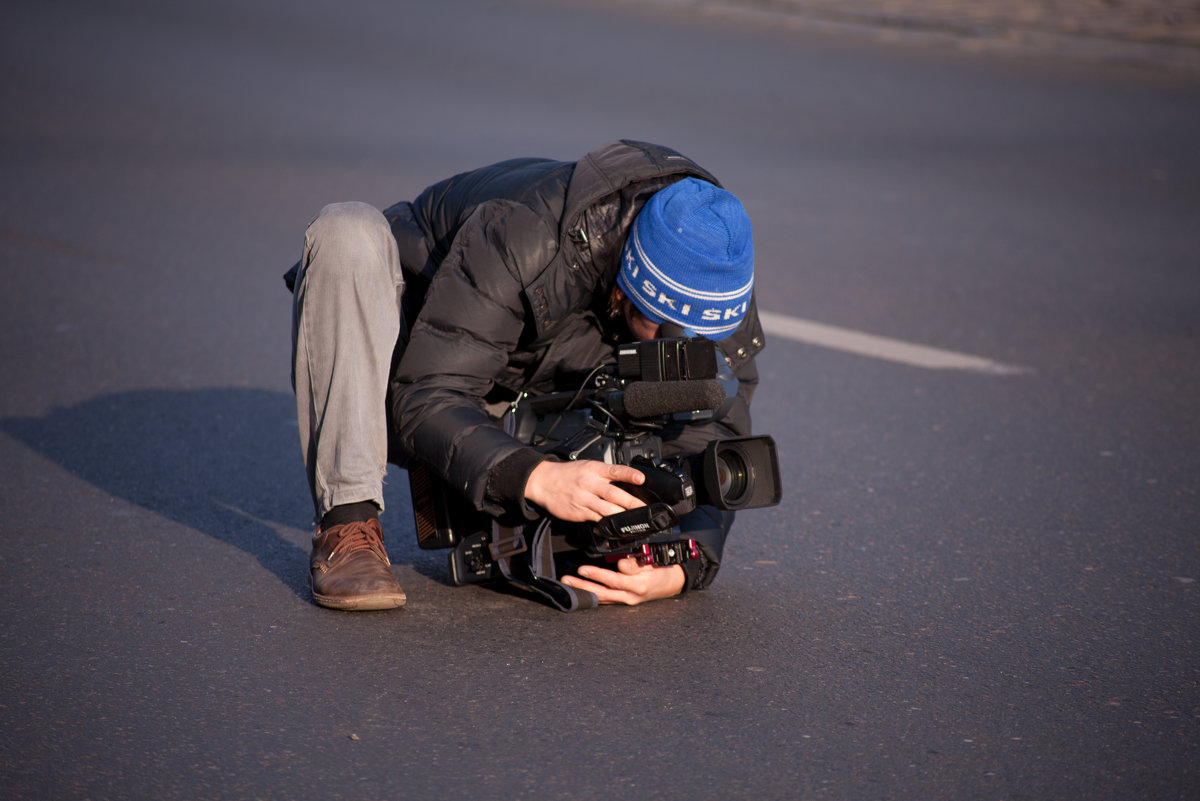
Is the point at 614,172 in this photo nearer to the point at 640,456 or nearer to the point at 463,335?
the point at 463,335

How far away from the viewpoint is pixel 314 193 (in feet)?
24.7

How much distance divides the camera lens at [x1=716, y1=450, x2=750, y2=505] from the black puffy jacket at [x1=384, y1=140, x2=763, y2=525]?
0.38 meters

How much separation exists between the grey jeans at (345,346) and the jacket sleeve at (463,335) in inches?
2.9

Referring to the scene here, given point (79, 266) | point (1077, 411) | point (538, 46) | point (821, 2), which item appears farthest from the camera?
point (821, 2)

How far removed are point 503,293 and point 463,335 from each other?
0.14m

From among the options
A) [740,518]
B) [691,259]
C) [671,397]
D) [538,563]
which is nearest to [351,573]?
[538,563]

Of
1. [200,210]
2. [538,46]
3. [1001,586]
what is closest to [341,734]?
[1001,586]

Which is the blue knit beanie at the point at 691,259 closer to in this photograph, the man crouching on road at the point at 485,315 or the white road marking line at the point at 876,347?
the man crouching on road at the point at 485,315

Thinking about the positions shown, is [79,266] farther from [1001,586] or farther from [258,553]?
[1001,586]

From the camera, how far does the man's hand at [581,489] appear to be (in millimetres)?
2855

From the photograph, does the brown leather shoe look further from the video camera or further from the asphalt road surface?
the video camera

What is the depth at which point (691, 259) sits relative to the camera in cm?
294

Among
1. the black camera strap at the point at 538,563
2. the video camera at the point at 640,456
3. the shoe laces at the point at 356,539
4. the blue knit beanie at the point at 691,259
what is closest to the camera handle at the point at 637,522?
the video camera at the point at 640,456

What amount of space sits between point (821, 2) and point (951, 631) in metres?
11.8
